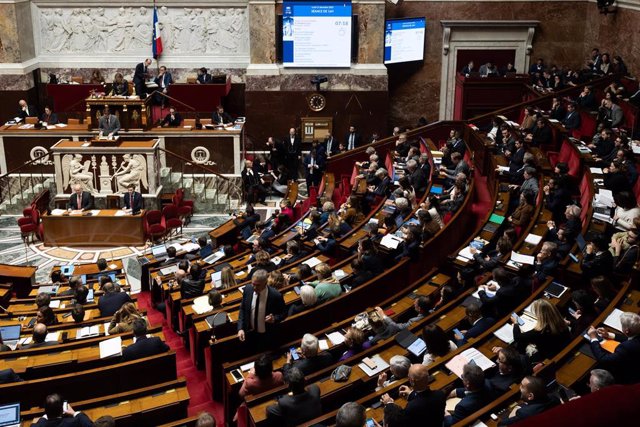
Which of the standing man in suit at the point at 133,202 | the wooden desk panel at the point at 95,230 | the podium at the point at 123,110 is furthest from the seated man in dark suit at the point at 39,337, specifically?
the podium at the point at 123,110

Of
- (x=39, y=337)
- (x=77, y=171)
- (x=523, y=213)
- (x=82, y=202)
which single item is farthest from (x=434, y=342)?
(x=77, y=171)

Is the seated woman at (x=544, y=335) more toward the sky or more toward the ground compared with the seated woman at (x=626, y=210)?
more toward the ground

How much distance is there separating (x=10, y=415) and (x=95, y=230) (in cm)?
849

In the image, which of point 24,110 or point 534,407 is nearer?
point 534,407

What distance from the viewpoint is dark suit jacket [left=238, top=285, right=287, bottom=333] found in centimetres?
688

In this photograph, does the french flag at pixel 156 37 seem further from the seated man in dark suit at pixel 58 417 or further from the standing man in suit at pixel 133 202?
the seated man in dark suit at pixel 58 417

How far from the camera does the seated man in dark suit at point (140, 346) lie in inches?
277

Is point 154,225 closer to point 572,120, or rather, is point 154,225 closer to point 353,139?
point 353,139

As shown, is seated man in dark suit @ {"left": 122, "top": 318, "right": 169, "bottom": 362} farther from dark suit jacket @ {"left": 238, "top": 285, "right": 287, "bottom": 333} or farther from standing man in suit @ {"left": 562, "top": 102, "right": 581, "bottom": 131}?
standing man in suit @ {"left": 562, "top": 102, "right": 581, "bottom": 131}

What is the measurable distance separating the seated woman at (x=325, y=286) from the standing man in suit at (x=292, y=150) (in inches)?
390

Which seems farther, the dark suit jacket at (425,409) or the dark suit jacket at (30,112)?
the dark suit jacket at (30,112)

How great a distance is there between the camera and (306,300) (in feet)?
25.1

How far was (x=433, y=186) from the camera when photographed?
12.1 meters

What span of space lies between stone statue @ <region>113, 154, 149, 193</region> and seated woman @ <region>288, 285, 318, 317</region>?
331 inches
